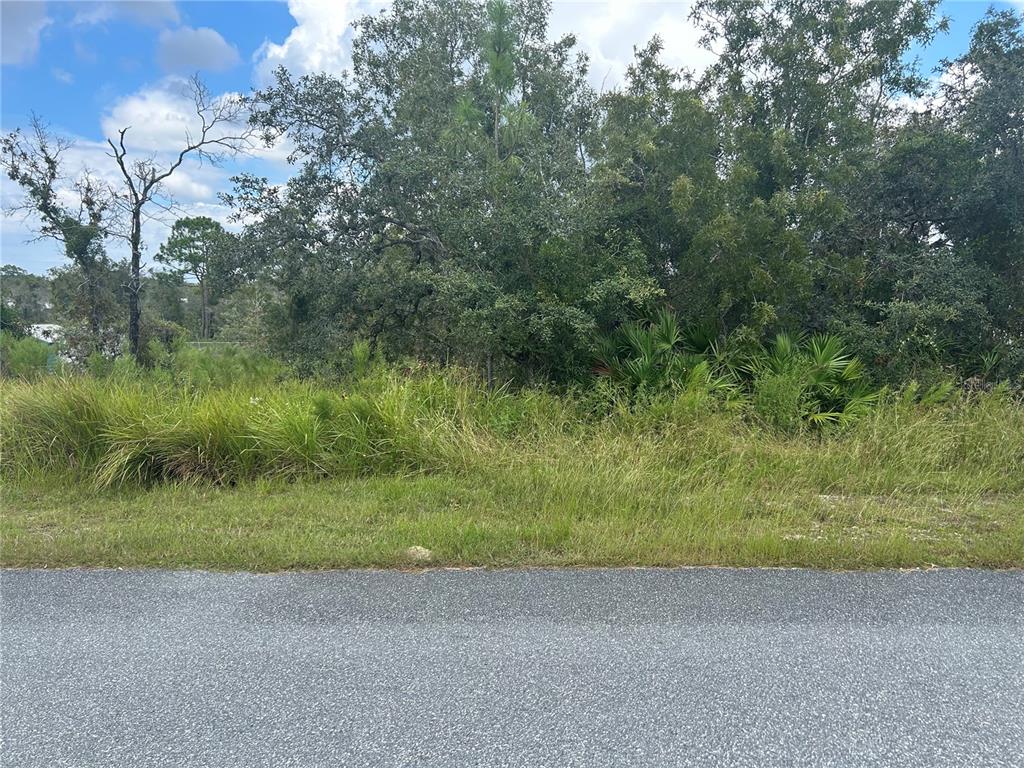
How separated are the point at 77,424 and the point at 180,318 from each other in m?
37.9

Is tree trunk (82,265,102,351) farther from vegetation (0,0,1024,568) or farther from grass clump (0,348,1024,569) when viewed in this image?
grass clump (0,348,1024,569)

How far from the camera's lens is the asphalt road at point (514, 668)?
7.70 ft

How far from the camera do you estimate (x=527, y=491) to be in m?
5.25

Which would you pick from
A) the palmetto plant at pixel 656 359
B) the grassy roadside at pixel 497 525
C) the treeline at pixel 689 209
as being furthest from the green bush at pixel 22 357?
the palmetto plant at pixel 656 359

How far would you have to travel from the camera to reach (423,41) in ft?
42.3

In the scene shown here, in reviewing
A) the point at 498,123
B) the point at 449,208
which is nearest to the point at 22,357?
the point at 449,208

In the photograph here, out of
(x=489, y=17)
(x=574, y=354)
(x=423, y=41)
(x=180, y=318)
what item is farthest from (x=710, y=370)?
(x=180, y=318)

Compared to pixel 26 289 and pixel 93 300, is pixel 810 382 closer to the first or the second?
pixel 93 300

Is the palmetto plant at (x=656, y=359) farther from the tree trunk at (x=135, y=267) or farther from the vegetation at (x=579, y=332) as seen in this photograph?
the tree trunk at (x=135, y=267)

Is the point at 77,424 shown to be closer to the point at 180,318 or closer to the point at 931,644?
the point at 931,644

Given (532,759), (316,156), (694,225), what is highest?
(316,156)

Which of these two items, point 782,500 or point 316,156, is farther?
point 316,156

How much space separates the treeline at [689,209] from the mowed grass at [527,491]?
2047mm

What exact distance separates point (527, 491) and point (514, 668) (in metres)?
2.47
